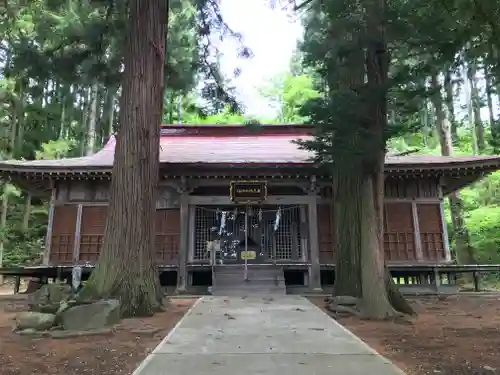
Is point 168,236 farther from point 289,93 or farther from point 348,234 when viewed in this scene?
point 289,93

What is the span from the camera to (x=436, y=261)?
11.5 meters

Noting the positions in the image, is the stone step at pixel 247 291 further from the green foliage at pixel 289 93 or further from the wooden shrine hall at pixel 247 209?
the green foliage at pixel 289 93

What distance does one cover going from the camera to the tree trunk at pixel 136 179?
23.1ft

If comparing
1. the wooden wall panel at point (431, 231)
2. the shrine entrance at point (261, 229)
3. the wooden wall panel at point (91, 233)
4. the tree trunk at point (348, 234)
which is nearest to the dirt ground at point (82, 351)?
the tree trunk at point (348, 234)

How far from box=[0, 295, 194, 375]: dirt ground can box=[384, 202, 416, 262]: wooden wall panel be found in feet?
25.0

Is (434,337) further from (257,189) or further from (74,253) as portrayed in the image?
(74,253)

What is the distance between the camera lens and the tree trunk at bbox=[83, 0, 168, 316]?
7.04 meters

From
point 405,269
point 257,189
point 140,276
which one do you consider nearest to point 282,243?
point 257,189

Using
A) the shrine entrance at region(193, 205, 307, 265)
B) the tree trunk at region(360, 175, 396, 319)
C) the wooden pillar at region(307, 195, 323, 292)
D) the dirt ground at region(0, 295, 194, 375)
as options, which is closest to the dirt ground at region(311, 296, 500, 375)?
the tree trunk at region(360, 175, 396, 319)

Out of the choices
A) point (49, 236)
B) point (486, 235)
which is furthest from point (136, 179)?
point (486, 235)

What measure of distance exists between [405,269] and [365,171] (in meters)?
5.53

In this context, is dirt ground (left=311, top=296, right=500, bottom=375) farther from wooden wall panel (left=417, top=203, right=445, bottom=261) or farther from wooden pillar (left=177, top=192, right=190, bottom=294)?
wooden pillar (left=177, top=192, right=190, bottom=294)

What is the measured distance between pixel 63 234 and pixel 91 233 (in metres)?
0.80

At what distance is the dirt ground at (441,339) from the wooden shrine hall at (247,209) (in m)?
3.68
